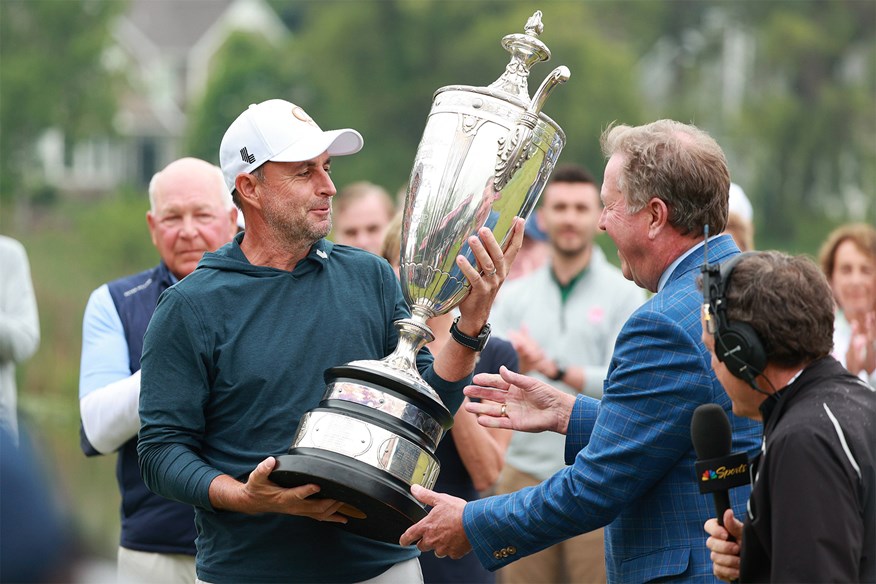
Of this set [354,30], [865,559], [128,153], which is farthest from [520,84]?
[128,153]

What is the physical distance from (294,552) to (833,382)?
1.65m

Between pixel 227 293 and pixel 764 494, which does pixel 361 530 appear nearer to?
pixel 227 293

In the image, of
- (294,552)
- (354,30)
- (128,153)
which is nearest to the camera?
(294,552)

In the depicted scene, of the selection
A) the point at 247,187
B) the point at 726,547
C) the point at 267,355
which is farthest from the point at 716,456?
the point at 247,187

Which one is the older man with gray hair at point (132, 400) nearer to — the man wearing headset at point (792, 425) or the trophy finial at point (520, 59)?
the trophy finial at point (520, 59)

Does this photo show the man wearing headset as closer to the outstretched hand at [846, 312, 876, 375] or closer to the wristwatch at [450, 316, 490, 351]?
the wristwatch at [450, 316, 490, 351]

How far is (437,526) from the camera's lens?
354 centimetres

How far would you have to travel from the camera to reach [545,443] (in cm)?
658

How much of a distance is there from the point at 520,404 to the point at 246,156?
1178 mm

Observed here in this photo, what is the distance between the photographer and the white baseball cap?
12.3 ft

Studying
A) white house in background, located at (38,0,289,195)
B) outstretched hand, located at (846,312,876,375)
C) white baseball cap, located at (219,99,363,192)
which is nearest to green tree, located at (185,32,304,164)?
white house in background, located at (38,0,289,195)

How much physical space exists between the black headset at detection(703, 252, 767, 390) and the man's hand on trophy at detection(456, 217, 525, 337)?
766 mm

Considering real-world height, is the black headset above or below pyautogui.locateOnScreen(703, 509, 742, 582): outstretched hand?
above

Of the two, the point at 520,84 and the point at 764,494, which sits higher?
the point at 520,84
